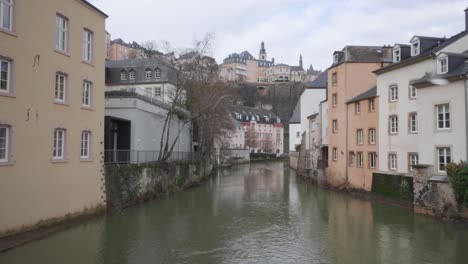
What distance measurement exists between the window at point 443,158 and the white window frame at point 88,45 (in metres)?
17.4

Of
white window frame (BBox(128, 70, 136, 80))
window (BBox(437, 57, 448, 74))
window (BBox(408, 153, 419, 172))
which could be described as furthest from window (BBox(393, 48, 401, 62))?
white window frame (BBox(128, 70, 136, 80))

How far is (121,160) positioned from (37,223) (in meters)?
9.64

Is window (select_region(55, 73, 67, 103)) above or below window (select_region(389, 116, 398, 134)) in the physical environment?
above

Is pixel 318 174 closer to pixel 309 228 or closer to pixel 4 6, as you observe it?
pixel 309 228

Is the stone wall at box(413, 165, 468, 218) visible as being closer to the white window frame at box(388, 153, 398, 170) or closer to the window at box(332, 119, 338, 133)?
the white window frame at box(388, 153, 398, 170)

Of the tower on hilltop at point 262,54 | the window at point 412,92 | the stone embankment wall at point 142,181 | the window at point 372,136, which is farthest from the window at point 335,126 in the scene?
the tower on hilltop at point 262,54

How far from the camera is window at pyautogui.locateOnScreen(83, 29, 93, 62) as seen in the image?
64.2ft

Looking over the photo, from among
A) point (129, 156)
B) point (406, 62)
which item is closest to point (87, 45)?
point (129, 156)

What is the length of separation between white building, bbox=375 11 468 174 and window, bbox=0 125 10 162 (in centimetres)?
1878

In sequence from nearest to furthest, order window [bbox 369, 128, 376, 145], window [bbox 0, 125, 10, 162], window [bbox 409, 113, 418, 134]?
window [bbox 0, 125, 10, 162], window [bbox 409, 113, 418, 134], window [bbox 369, 128, 376, 145]

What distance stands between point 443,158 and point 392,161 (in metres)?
6.67

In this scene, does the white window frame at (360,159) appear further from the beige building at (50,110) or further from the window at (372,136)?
the beige building at (50,110)

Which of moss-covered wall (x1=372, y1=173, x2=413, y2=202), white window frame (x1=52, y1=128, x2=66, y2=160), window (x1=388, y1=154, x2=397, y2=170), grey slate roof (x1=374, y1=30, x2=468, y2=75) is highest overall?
grey slate roof (x1=374, y1=30, x2=468, y2=75)

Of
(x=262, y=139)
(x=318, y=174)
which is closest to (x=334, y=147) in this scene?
(x=318, y=174)
